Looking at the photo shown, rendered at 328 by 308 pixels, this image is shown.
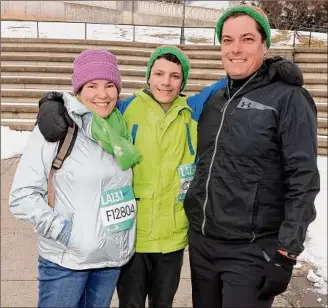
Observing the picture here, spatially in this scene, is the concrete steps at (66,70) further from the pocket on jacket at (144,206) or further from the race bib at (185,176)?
the pocket on jacket at (144,206)

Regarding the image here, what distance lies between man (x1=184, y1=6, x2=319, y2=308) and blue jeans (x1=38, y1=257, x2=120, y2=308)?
1.69 ft

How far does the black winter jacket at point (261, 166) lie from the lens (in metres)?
2.08

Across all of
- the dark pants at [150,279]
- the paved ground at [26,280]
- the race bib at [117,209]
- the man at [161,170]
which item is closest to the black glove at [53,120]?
the race bib at [117,209]

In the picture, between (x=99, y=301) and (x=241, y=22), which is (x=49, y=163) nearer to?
(x=99, y=301)

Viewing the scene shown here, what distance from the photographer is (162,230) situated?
2500mm

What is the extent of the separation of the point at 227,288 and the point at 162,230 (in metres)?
0.47

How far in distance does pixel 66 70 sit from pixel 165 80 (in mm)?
9221

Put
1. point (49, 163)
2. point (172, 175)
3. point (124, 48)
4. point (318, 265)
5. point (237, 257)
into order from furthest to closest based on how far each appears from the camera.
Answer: point (124, 48), point (318, 265), point (172, 175), point (237, 257), point (49, 163)

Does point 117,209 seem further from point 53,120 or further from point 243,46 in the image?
point 243,46

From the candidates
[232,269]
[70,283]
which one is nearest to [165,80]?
[232,269]

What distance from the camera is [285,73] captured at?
219cm

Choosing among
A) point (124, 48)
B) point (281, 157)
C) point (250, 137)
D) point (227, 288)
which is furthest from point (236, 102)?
point (124, 48)

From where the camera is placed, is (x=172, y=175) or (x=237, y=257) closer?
(x=237, y=257)

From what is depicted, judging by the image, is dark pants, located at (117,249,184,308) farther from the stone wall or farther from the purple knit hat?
the stone wall
